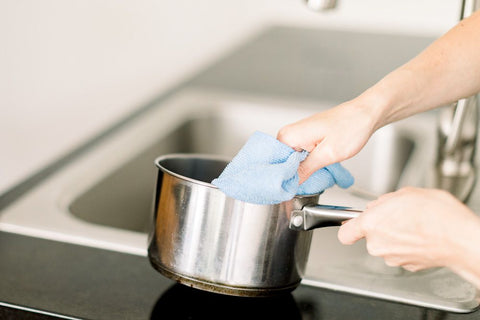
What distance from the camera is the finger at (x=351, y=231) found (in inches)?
22.3

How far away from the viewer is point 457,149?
3.41 feet

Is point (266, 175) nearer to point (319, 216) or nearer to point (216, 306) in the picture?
point (319, 216)

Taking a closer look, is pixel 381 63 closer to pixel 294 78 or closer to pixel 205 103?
pixel 294 78

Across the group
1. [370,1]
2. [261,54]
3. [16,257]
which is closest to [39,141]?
[16,257]

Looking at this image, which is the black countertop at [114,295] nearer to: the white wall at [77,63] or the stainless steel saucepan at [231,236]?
the stainless steel saucepan at [231,236]

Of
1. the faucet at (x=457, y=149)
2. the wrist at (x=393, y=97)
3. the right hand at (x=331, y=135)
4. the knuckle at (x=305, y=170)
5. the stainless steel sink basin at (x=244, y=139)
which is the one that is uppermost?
the wrist at (x=393, y=97)

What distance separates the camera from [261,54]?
1722 millimetres

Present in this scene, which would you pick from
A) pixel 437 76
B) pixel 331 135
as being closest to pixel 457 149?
pixel 437 76

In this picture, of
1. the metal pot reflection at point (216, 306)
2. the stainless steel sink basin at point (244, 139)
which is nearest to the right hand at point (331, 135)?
the metal pot reflection at point (216, 306)

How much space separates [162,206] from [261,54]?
115 centimetres

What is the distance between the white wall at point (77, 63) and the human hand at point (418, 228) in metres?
0.52

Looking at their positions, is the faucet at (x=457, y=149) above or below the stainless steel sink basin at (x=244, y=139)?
above

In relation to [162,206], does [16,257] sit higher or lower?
lower

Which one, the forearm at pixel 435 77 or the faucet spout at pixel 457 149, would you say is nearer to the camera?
the forearm at pixel 435 77
